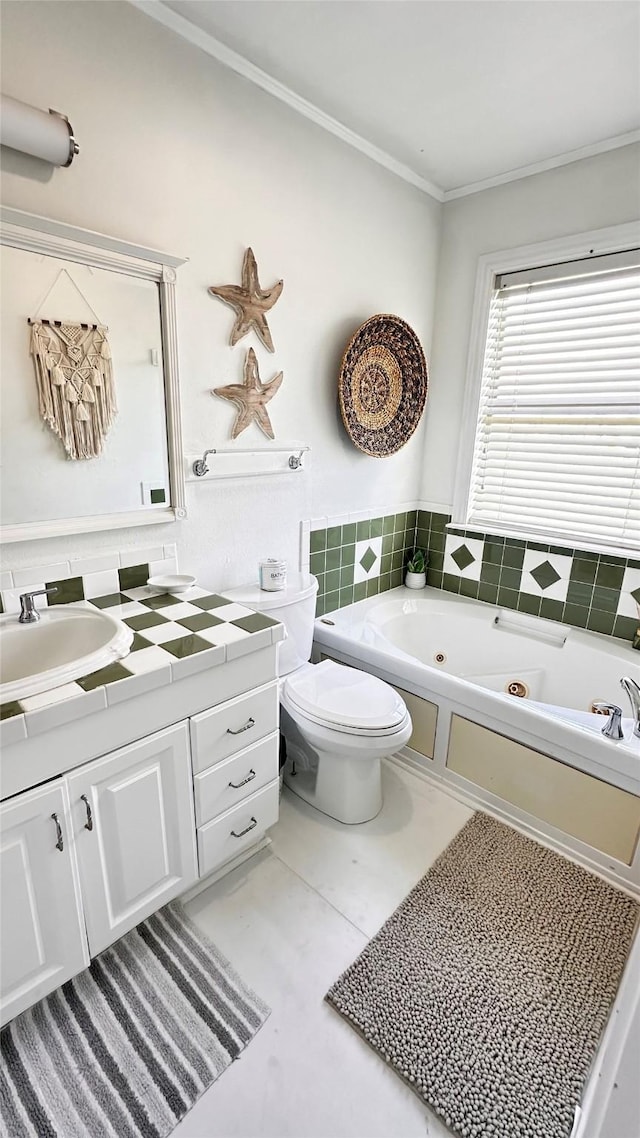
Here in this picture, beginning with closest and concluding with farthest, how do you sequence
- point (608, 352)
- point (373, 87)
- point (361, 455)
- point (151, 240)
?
point (151, 240) < point (373, 87) < point (608, 352) < point (361, 455)

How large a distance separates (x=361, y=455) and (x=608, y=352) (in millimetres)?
1146

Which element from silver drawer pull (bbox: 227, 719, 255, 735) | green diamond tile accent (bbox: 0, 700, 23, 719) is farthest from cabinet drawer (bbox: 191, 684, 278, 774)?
green diamond tile accent (bbox: 0, 700, 23, 719)

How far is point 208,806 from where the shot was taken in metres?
1.45

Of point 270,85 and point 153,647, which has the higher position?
point 270,85

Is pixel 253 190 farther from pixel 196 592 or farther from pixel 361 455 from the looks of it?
pixel 196 592

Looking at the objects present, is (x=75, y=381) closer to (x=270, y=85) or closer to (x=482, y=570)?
(x=270, y=85)

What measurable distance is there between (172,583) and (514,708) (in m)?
1.29

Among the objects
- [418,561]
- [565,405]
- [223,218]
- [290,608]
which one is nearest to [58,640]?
[290,608]

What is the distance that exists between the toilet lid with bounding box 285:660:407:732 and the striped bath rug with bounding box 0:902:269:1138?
29.3 inches

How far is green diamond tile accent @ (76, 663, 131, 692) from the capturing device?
1.11 meters

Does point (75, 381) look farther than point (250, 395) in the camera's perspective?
No

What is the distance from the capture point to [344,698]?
185 cm

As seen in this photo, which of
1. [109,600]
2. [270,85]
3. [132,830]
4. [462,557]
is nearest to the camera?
[132,830]

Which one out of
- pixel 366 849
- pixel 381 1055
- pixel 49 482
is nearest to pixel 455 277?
pixel 49 482
